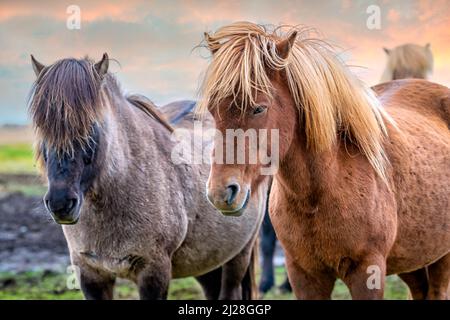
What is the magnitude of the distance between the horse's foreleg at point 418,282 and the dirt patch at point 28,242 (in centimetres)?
469

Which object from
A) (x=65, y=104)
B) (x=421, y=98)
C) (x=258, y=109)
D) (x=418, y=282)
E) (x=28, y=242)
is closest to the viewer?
(x=258, y=109)

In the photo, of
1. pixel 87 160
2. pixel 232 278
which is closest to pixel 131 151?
pixel 87 160

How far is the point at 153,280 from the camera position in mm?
5160

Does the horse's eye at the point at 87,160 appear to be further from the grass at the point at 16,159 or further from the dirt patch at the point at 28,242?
the grass at the point at 16,159

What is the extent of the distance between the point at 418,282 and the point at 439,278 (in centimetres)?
27

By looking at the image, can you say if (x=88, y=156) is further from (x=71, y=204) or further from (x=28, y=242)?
(x=28, y=242)

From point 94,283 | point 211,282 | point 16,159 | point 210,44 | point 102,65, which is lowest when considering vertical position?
point 16,159

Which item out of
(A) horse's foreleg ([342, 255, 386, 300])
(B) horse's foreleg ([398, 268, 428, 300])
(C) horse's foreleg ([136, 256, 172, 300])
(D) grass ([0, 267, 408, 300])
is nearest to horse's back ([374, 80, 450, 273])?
(A) horse's foreleg ([342, 255, 386, 300])

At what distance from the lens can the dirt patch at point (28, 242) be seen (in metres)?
9.72

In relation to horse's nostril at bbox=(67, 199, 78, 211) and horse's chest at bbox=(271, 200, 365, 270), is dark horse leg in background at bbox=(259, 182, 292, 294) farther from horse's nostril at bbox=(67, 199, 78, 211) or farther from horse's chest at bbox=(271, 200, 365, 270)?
horse's nostril at bbox=(67, 199, 78, 211)

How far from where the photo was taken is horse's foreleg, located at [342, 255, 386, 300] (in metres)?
4.25

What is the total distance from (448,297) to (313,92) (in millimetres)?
2418

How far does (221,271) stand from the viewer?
683 cm
